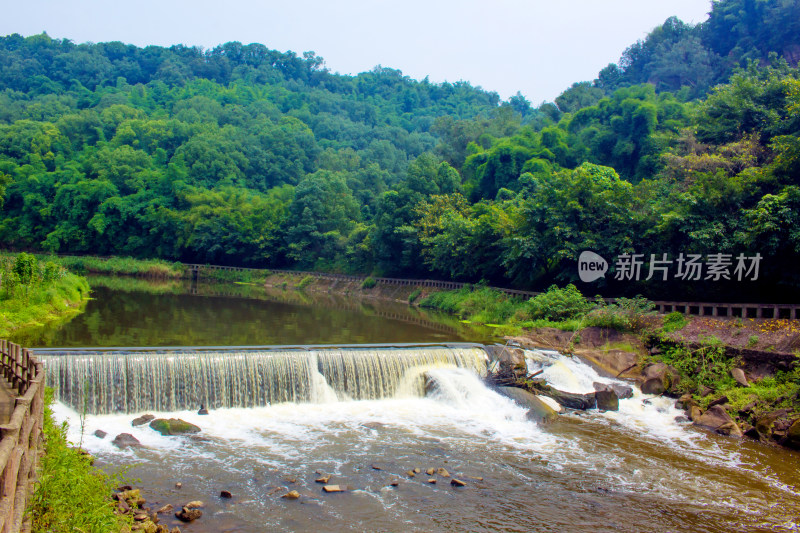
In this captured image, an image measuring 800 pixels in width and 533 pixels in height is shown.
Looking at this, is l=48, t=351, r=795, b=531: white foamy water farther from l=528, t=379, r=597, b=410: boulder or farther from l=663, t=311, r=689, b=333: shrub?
l=663, t=311, r=689, b=333: shrub

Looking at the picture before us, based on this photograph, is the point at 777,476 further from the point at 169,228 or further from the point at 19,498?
the point at 169,228

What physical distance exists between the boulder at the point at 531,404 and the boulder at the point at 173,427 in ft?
27.0

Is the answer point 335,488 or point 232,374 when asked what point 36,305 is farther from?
point 335,488

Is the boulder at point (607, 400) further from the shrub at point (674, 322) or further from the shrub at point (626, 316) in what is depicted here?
the shrub at point (626, 316)

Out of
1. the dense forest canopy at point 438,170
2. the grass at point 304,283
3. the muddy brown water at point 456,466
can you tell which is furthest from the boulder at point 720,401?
the grass at point 304,283

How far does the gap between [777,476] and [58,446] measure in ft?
43.4

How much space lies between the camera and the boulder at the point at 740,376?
1750cm

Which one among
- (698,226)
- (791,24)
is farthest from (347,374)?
(791,24)

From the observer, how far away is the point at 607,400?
17250 mm

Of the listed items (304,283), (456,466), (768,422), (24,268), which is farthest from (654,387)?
(304,283)

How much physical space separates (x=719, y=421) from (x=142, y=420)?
45.4 ft

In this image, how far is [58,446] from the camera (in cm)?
951

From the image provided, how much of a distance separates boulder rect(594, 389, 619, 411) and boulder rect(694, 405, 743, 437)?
2.03 metres

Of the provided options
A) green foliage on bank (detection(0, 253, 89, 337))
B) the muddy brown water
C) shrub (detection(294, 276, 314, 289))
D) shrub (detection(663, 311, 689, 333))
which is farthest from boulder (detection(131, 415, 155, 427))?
shrub (detection(294, 276, 314, 289))
